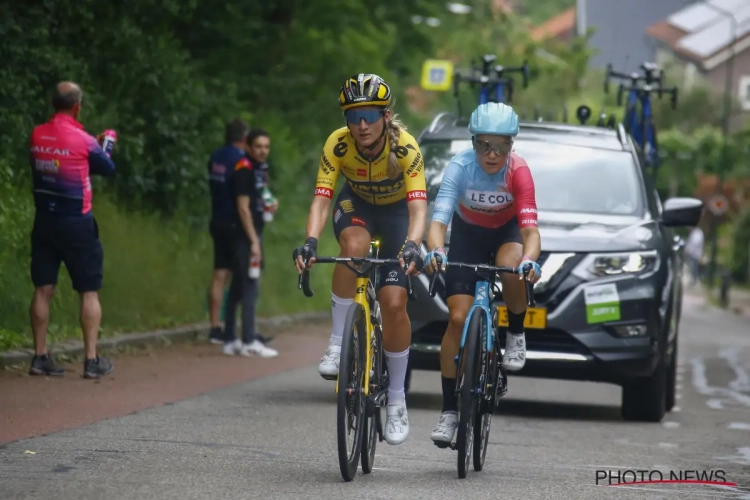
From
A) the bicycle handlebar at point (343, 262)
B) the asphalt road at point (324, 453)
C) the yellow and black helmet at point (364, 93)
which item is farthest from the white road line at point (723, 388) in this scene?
the yellow and black helmet at point (364, 93)

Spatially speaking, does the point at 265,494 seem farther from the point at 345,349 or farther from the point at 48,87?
the point at 48,87

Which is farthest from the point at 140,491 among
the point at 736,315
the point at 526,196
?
the point at 736,315

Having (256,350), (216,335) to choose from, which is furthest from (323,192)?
(216,335)

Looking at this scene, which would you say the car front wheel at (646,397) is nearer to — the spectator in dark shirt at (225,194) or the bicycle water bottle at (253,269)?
the bicycle water bottle at (253,269)

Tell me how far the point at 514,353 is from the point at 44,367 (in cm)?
439

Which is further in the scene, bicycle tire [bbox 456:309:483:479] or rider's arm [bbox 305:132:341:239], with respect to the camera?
rider's arm [bbox 305:132:341:239]

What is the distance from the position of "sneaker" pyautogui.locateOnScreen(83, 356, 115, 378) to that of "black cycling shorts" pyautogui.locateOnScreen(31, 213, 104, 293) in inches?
20.9

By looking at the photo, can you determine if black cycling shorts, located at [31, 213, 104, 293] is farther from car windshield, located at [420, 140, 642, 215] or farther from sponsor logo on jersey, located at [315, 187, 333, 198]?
sponsor logo on jersey, located at [315, 187, 333, 198]

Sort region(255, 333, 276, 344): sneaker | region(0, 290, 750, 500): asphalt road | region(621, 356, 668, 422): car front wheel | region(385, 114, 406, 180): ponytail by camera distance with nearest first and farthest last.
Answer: region(0, 290, 750, 500): asphalt road
region(385, 114, 406, 180): ponytail
region(621, 356, 668, 422): car front wheel
region(255, 333, 276, 344): sneaker

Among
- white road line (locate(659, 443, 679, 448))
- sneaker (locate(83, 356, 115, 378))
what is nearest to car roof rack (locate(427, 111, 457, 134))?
sneaker (locate(83, 356, 115, 378))

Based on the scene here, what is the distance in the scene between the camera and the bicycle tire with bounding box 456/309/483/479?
24.6 ft

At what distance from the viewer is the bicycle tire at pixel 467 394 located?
7504mm

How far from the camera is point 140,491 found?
22.1ft

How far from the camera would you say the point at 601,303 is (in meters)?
10.5
